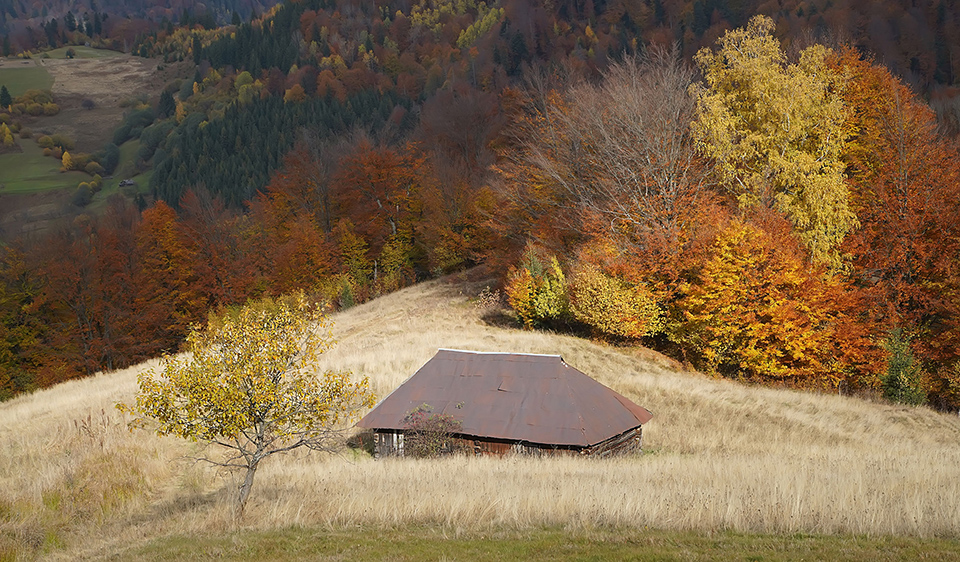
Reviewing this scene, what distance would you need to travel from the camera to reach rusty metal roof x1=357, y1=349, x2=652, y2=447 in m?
21.1

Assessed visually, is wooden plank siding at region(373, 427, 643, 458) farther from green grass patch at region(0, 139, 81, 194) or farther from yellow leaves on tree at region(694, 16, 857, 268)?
green grass patch at region(0, 139, 81, 194)

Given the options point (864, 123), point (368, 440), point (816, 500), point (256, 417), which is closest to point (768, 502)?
point (816, 500)

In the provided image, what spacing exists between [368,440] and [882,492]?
52.0 feet

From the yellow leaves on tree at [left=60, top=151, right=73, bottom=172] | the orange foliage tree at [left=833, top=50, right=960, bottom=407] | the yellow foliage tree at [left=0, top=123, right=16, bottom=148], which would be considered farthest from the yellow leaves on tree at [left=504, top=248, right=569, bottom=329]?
the yellow foliage tree at [left=0, top=123, right=16, bottom=148]

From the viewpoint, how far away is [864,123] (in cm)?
3944

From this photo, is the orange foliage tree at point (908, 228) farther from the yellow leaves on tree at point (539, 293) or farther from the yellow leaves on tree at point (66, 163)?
the yellow leaves on tree at point (66, 163)

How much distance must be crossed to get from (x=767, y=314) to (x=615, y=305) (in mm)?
7019

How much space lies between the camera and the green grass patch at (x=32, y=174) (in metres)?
168

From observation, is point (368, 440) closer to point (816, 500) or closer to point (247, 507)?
point (247, 507)

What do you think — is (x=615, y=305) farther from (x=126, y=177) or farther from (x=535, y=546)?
(x=126, y=177)

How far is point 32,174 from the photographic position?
582 ft

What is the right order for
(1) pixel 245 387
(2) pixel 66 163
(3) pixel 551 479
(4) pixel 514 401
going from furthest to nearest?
(2) pixel 66 163 < (4) pixel 514 401 < (3) pixel 551 479 < (1) pixel 245 387

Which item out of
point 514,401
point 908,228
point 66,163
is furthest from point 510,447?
point 66,163

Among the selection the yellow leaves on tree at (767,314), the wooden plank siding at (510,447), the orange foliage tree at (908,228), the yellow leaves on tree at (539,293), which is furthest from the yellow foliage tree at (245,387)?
the orange foliage tree at (908,228)
